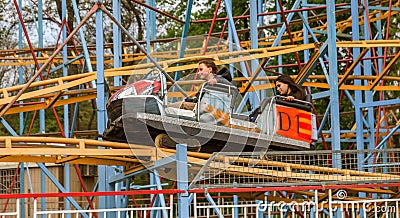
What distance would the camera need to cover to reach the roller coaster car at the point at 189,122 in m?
8.18

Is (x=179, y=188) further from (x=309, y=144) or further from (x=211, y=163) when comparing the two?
(x=309, y=144)

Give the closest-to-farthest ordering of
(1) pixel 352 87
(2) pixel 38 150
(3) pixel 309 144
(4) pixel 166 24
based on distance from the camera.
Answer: (2) pixel 38 150, (3) pixel 309 144, (1) pixel 352 87, (4) pixel 166 24

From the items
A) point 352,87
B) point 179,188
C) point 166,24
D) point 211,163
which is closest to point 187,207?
point 179,188

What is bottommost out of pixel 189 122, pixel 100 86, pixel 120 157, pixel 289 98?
pixel 120 157

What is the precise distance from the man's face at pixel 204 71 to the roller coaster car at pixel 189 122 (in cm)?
28

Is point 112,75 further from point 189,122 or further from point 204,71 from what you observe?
point 189,122

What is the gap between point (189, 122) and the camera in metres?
8.18

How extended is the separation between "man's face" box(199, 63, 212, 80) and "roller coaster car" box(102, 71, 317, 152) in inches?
11.0

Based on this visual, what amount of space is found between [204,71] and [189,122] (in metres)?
0.75

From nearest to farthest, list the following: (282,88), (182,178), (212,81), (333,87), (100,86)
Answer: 1. (182,178)
2. (212,81)
3. (100,86)
4. (282,88)
5. (333,87)

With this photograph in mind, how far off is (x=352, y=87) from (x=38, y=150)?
212 inches

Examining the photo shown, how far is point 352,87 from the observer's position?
39.2ft

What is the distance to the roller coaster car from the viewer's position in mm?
8180

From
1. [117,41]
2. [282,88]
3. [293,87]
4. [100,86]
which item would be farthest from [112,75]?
[293,87]
